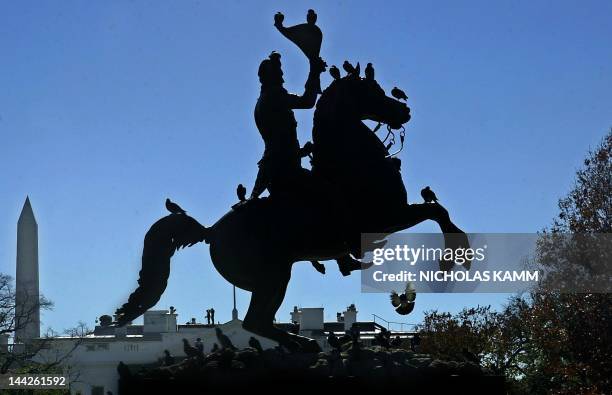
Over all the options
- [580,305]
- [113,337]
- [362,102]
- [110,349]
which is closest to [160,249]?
[362,102]

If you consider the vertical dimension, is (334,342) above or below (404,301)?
below

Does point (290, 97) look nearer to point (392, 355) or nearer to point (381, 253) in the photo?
point (381, 253)

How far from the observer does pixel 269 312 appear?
48.1ft

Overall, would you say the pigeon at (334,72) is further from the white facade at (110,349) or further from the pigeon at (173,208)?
the white facade at (110,349)

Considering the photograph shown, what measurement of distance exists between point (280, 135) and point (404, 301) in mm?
2317

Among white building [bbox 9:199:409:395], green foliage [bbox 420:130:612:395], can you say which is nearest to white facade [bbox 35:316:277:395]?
white building [bbox 9:199:409:395]

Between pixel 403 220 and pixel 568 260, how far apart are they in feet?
62.6

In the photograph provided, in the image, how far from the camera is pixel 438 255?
15.7 meters

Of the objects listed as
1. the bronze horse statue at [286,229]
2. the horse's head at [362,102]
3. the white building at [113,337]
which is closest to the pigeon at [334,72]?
the horse's head at [362,102]

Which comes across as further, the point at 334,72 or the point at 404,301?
the point at 334,72

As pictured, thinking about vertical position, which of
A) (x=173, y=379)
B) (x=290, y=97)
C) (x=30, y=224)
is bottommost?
(x=173, y=379)

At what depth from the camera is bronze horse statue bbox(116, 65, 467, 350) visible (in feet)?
47.8

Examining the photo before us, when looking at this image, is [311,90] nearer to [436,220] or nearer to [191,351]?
[436,220]

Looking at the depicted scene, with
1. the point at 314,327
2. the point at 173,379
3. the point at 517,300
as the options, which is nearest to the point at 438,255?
the point at 173,379
